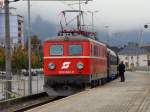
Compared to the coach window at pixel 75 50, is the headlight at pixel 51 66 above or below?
below

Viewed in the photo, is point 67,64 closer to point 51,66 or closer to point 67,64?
point 67,64

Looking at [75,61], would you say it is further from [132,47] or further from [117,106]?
[132,47]

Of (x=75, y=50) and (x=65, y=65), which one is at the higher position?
(x=75, y=50)

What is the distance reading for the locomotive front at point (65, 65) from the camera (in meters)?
30.1

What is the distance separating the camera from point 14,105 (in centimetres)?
2580

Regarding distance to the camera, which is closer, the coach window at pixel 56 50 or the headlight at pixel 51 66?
the headlight at pixel 51 66

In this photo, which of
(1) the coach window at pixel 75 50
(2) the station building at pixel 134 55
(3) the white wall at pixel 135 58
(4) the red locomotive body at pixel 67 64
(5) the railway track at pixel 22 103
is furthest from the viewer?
(2) the station building at pixel 134 55

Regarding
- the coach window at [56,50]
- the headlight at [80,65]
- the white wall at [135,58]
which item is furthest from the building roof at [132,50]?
the headlight at [80,65]

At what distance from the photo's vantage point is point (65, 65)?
30172 mm

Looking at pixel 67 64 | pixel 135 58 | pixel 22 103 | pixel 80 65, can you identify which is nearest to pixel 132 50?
pixel 135 58

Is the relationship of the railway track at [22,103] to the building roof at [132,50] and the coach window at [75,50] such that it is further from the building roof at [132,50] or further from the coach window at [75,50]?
the building roof at [132,50]

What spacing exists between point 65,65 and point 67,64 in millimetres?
124

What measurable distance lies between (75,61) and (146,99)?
8.01 meters

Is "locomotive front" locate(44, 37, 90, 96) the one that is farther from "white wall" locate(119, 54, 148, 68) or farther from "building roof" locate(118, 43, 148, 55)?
"building roof" locate(118, 43, 148, 55)
